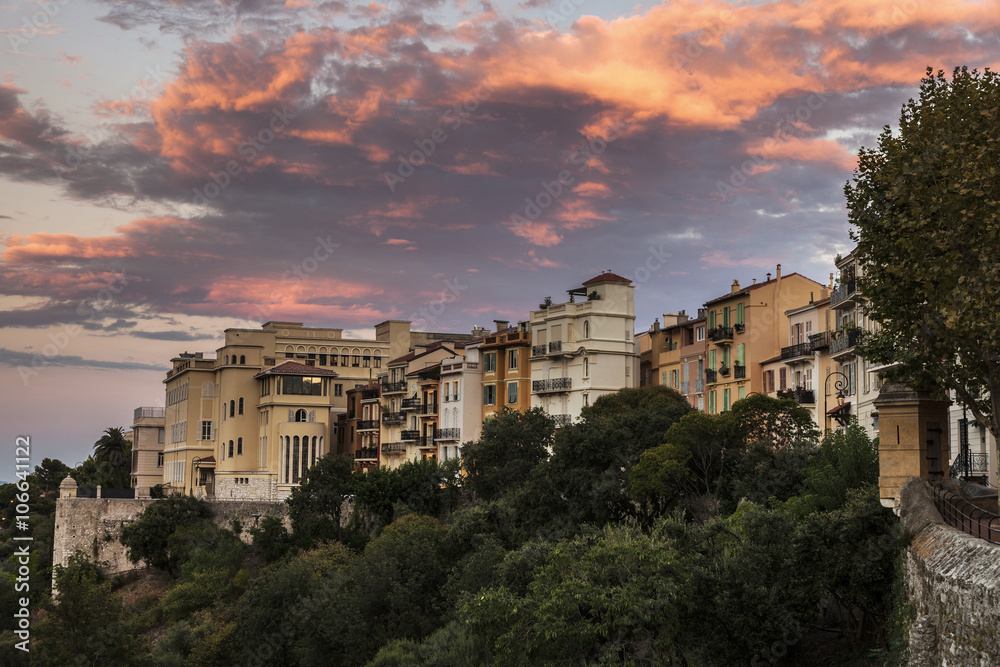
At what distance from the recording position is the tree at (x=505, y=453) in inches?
2457

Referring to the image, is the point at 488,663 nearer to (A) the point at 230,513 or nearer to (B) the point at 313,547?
(B) the point at 313,547

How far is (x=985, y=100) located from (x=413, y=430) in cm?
7226

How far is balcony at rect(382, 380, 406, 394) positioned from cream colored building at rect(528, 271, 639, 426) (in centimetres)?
1718

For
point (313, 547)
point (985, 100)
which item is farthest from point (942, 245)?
point (313, 547)

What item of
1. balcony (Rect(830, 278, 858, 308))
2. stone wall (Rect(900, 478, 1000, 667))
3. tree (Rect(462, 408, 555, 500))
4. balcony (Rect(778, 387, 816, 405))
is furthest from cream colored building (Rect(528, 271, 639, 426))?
stone wall (Rect(900, 478, 1000, 667))

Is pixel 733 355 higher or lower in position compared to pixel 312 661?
higher

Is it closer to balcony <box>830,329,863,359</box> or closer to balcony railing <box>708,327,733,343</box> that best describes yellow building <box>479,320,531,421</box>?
balcony railing <box>708,327,733,343</box>

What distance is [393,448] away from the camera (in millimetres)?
92562

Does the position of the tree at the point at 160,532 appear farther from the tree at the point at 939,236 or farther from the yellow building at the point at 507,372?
the tree at the point at 939,236

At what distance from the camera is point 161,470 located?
116 meters

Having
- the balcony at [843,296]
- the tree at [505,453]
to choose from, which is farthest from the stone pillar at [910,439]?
the tree at [505,453]

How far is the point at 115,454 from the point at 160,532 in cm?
5959

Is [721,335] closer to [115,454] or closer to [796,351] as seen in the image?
[796,351]

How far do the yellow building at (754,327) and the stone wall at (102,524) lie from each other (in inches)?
1555
